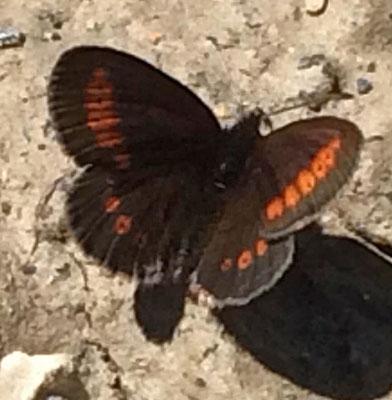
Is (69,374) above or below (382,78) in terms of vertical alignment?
below

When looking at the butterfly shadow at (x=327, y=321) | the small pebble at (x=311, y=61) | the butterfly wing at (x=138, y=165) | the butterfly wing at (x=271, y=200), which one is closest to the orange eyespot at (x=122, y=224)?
the butterfly wing at (x=138, y=165)

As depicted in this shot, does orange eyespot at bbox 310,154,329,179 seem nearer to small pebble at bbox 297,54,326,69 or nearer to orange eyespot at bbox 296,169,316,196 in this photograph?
orange eyespot at bbox 296,169,316,196

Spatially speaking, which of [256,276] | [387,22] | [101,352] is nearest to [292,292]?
[256,276]

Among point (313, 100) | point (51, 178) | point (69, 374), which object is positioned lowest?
point (69, 374)

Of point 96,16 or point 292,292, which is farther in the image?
point 96,16

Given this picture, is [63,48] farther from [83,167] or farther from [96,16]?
[83,167]

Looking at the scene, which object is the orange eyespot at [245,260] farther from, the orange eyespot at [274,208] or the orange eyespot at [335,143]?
the orange eyespot at [335,143]

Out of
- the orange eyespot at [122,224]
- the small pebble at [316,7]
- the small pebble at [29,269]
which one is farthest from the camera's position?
the small pebble at [316,7]
